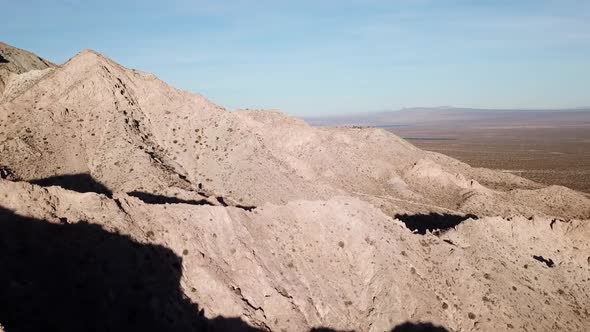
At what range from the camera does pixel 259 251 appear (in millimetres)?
20938

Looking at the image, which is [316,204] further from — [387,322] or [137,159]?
[137,159]

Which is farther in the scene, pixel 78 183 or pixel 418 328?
pixel 78 183

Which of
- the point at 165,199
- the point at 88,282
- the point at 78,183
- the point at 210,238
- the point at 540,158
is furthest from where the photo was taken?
the point at 540,158

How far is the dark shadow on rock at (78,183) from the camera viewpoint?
24859mm

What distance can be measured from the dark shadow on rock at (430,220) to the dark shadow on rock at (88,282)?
21.4 metres

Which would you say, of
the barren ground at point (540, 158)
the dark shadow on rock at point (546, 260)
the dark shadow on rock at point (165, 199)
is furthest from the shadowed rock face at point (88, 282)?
the barren ground at point (540, 158)

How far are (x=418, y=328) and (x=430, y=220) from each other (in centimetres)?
1776

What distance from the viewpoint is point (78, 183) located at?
1001 inches

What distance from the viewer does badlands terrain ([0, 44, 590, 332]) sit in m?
16.0

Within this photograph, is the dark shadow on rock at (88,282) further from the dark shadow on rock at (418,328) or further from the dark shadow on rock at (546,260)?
the dark shadow on rock at (546,260)

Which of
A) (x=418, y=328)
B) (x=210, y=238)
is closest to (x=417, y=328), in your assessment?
(x=418, y=328)

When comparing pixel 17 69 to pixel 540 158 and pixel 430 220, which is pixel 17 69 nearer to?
pixel 430 220

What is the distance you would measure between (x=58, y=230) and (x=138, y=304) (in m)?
4.11

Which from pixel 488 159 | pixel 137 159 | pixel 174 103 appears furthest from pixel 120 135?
pixel 488 159
